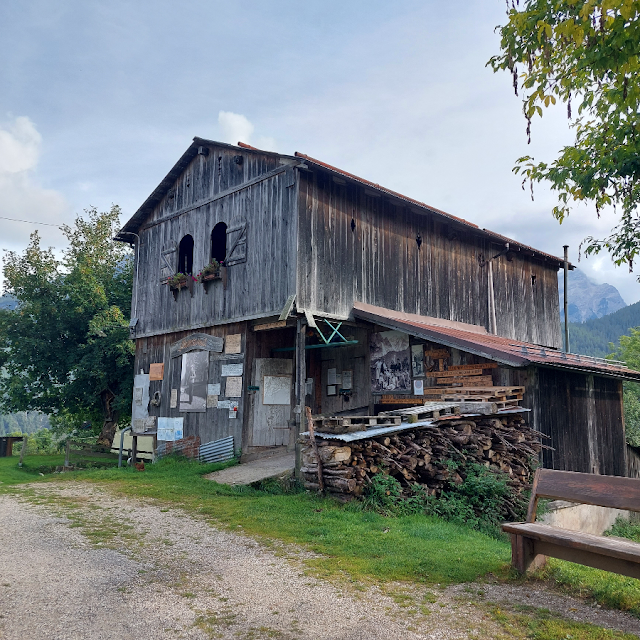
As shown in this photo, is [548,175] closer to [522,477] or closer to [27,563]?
[522,477]

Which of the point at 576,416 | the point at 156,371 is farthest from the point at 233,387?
the point at 576,416

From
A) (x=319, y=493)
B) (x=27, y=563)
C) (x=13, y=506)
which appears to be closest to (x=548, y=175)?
(x=319, y=493)

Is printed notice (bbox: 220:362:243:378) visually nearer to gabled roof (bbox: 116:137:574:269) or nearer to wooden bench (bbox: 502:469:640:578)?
gabled roof (bbox: 116:137:574:269)

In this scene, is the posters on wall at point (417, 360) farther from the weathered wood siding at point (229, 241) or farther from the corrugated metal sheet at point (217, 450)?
the corrugated metal sheet at point (217, 450)

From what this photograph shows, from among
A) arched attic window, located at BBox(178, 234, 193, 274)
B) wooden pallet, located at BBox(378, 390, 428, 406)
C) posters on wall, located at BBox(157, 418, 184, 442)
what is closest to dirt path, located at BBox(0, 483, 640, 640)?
wooden pallet, located at BBox(378, 390, 428, 406)

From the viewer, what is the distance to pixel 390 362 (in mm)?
14070

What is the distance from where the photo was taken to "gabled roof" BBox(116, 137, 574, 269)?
13.0m

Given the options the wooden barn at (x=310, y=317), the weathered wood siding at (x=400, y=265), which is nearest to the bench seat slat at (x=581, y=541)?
the wooden barn at (x=310, y=317)

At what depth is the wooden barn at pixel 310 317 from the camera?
1258cm

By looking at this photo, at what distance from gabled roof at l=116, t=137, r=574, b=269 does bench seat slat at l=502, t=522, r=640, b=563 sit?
9247mm

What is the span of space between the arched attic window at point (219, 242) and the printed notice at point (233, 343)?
2317mm

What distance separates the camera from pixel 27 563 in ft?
19.6

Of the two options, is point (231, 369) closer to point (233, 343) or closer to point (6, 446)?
point (233, 343)

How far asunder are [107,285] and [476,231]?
48.9 ft
